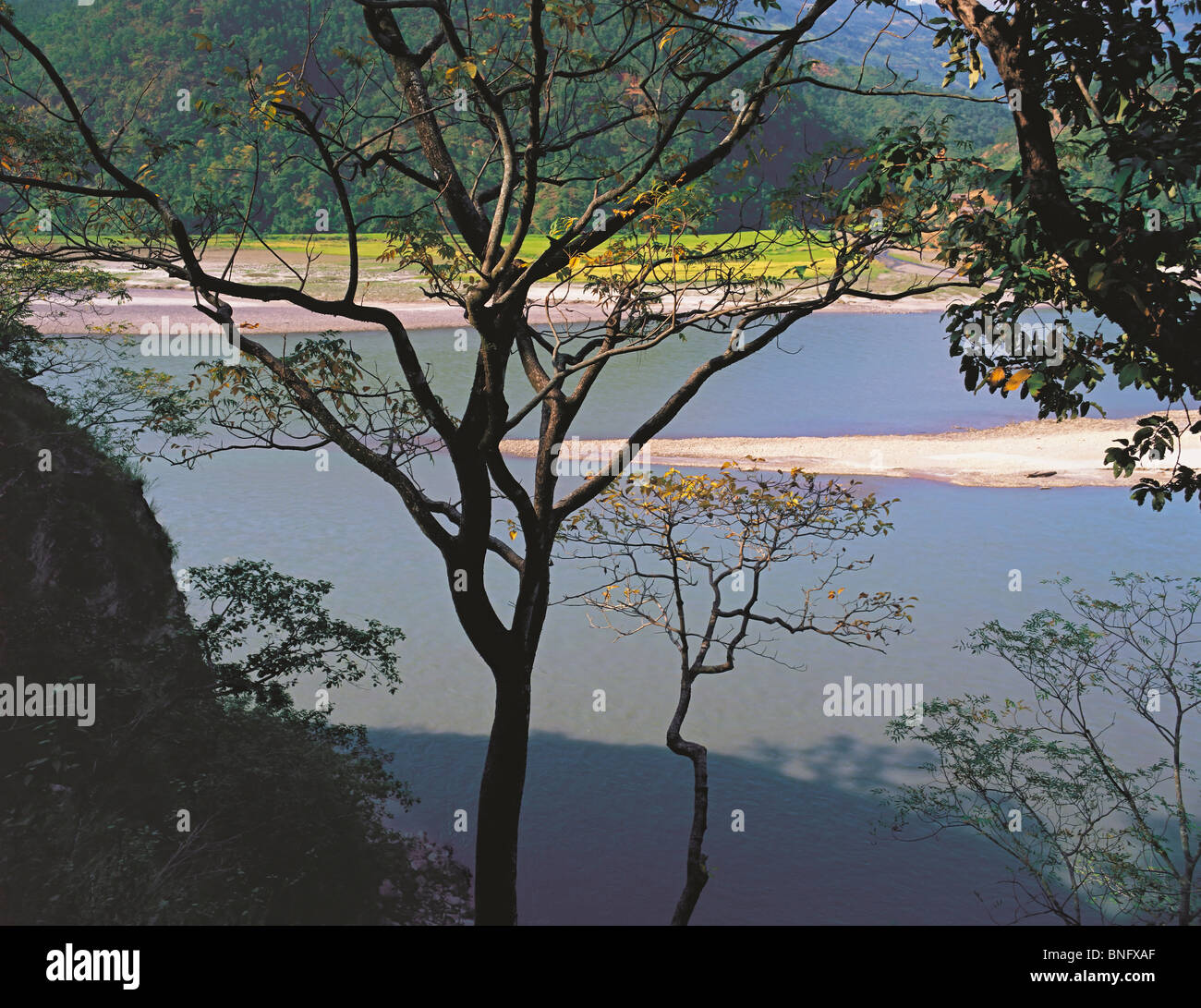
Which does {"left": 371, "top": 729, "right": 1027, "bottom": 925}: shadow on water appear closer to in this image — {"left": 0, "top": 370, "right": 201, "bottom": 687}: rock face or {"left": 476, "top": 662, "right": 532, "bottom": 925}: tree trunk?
{"left": 476, "top": 662, "right": 532, "bottom": 925}: tree trunk

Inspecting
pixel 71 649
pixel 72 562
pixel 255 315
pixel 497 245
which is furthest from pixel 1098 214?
pixel 255 315

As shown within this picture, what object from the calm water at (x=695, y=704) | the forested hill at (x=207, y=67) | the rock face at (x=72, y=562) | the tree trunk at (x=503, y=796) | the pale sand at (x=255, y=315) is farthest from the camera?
the forested hill at (x=207, y=67)

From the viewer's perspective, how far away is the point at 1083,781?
34.6 ft

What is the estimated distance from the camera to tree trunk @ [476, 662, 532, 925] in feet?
22.1

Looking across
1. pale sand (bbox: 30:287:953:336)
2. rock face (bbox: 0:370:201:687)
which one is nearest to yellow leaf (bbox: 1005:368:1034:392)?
rock face (bbox: 0:370:201:687)

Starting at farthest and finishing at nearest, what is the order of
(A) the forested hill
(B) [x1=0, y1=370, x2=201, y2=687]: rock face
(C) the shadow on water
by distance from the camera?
1. (A) the forested hill
2. (C) the shadow on water
3. (B) [x1=0, y1=370, x2=201, y2=687]: rock face

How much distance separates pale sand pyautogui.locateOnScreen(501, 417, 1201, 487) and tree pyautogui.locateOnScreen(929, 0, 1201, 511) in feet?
50.2

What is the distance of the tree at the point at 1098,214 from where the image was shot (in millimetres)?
4160

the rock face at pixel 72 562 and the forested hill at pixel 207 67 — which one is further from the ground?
the forested hill at pixel 207 67

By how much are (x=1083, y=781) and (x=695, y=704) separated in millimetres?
3987

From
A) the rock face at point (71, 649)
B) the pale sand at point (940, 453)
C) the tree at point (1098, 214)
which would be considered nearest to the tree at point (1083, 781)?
the tree at point (1098, 214)

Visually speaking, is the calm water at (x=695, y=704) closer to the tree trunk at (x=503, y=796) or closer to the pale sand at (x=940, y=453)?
the pale sand at (x=940, y=453)

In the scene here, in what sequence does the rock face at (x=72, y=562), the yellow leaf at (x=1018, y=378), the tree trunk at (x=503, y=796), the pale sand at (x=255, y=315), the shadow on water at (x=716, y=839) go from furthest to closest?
the pale sand at (x=255, y=315)
the shadow on water at (x=716, y=839)
the rock face at (x=72, y=562)
the tree trunk at (x=503, y=796)
the yellow leaf at (x=1018, y=378)

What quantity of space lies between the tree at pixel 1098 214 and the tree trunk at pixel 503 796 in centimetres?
331
